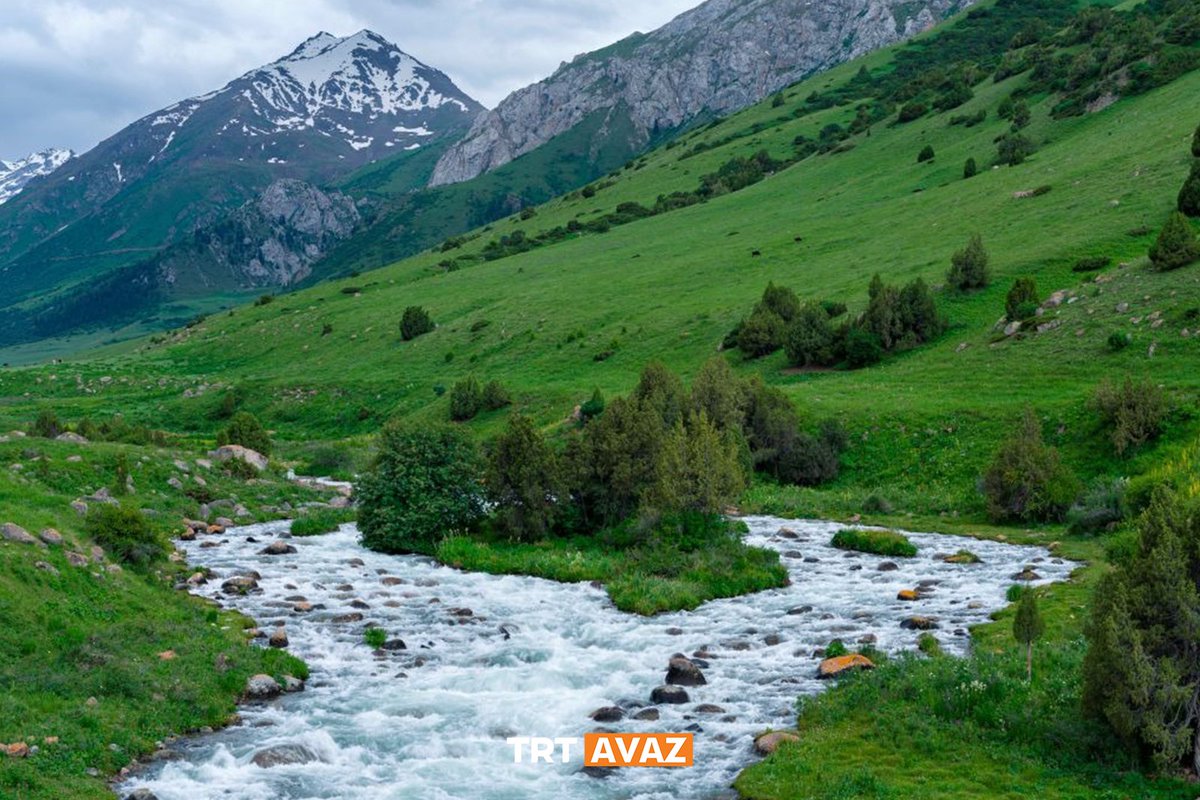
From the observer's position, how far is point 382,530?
32.5 metres

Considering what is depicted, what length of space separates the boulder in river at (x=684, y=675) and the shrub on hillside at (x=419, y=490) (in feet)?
49.0

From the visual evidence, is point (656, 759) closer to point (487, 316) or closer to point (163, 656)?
point (163, 656)

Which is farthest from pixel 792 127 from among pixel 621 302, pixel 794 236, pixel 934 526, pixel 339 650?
pixel 339 650

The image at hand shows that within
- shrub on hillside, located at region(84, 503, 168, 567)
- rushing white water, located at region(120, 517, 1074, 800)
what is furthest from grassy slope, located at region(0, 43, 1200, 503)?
shrub on hillside, located at region(84, 503, 168, 567)

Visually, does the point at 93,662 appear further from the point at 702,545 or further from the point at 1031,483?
the point at 1031,483

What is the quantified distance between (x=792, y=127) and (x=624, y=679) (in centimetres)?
15613

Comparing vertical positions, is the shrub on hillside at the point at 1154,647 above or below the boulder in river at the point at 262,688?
below

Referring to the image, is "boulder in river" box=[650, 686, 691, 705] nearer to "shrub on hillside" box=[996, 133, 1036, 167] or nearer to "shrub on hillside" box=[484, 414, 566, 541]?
"shrub on hillside" box=[484, 414, 566, 541]

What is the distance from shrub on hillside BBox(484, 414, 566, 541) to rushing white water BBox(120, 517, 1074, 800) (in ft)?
11.4

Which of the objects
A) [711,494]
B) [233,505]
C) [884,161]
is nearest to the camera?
[711,494]

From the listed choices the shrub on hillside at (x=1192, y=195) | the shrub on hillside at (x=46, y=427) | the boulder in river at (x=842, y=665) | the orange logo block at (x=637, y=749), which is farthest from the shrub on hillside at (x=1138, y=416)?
the shrub on hillside at (x=46, y=427)

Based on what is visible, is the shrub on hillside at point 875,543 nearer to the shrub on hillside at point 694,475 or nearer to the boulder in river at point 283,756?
the shrub on hillside at point 694,475

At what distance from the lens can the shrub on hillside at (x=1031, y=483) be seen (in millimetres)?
31812

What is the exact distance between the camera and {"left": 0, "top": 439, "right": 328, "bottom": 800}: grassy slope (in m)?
15.1
